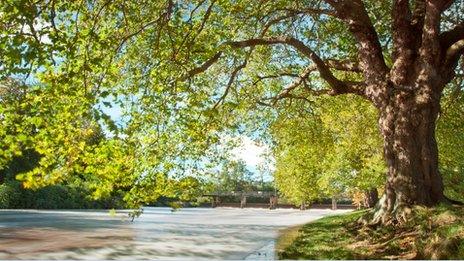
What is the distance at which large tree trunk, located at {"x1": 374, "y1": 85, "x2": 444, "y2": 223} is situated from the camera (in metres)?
13.7

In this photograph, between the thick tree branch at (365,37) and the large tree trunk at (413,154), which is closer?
the large tree trunk at (413,154)

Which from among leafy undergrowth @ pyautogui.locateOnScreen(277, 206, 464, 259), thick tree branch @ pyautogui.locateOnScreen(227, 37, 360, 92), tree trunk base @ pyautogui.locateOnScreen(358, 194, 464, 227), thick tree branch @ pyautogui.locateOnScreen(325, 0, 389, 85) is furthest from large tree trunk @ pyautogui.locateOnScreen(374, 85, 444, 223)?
thick tree branch @ pyautogui.locateOnScreen(227, 37, 360, 92)

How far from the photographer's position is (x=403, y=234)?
12062 millimetres

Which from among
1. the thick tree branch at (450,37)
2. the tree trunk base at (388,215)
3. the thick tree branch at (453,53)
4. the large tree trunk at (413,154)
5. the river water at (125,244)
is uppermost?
the thick tree branch at (450,37)

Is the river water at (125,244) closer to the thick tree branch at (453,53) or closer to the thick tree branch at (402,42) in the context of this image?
the thick tree branch at (402,42)

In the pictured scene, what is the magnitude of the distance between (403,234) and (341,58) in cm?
915

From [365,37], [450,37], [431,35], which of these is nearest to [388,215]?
[431,35]

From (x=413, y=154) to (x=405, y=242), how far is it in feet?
11.3

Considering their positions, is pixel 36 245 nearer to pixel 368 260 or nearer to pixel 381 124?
pixel 368 260

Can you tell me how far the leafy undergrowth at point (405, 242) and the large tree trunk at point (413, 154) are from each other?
58cm

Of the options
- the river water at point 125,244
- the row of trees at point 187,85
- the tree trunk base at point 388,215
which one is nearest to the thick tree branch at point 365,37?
the row of trees at point 187,85

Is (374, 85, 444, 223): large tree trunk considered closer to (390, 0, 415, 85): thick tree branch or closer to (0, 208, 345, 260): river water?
(390, 0, 415, 85): thick tree branch

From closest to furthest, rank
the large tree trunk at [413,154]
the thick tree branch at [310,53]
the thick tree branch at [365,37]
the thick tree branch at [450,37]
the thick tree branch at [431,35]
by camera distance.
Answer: the thick tree branch at [431,35] < the large tree trunk at [413,154] < the thick tree branch at [450,37] < the thick tree branch at [365,37] < the thick tree branch at [310,53]

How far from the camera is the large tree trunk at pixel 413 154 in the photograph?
540 inches
